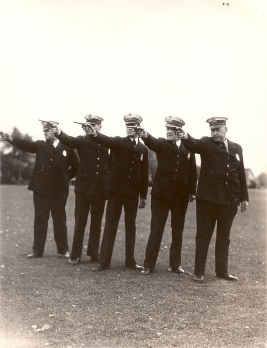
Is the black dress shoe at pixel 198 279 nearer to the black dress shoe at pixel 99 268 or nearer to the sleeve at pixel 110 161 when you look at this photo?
the black dress shoe at pixel 99 268

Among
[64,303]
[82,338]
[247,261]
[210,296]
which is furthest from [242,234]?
[82,338]

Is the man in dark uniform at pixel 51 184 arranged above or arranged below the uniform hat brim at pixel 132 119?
below

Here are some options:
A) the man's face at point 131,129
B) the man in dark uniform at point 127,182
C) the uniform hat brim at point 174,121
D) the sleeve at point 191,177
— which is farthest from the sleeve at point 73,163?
the uniform hat brim at point 174,121

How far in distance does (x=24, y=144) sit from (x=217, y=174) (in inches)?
102

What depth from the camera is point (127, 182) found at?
21.3 ft

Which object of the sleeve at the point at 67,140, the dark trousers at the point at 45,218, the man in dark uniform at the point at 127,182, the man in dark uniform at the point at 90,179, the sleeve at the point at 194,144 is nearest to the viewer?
the sleeve at the point at 194,144

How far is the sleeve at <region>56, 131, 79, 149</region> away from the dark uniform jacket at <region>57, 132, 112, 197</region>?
228mm

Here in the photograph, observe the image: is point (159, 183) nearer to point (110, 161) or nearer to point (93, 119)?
point (110, 161)

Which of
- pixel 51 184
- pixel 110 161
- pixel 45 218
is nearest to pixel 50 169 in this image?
pixel 51 184

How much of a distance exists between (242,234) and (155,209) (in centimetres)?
589

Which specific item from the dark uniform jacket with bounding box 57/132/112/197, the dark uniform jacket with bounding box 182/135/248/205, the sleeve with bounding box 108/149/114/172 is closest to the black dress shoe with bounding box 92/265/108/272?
the dark uniform jacket with bounding box 57/132/112/197

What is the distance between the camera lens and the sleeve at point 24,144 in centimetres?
629

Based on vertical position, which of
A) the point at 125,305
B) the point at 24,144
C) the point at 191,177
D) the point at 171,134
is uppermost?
the point at 171,134

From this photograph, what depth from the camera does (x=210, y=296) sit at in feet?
18.1
